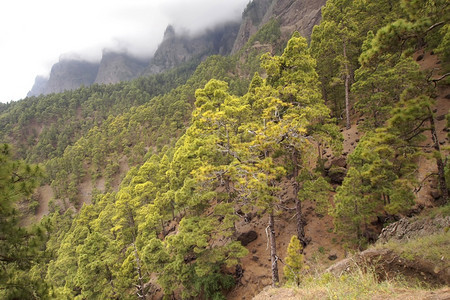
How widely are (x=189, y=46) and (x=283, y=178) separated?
18040 cm

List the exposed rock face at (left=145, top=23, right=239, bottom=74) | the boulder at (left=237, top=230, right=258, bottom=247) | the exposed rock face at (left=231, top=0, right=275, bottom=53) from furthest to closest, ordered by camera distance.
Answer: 1. the exposed rock face at (left=145, top=23, right=239, bottom=74)
2. the exposed rock face at (left=231, top=0, right=275, bottom=53)
3. the boulder at (left=237, top=230, right=258, bottom=247)

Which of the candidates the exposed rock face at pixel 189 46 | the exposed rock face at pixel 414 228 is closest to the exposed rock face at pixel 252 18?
the exposed rock face at pixel 189 46

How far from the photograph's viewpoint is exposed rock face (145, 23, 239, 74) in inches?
6398

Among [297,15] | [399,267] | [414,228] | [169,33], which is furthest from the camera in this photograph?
[169,33]

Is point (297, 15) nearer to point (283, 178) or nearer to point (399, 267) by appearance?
point (283, 178)

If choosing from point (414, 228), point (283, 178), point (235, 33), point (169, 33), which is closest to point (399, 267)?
point (414, 228)

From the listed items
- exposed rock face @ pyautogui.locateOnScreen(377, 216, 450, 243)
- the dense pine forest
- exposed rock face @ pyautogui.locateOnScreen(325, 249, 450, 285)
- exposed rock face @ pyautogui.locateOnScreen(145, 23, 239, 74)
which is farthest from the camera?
exposed rock face @ pyautogui.locateOnScreen(145, 23, 239, 74)

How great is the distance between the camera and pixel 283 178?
21203 mm

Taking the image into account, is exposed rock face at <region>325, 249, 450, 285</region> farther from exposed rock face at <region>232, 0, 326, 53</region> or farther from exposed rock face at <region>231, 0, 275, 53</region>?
exposed rock face at <region>231, 0, 275, 53</region>

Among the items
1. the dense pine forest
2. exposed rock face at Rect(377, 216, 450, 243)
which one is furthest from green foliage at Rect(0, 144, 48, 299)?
exposed rock face at Rect(377, 216, 450, 243)

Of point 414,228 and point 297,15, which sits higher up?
point 297,15

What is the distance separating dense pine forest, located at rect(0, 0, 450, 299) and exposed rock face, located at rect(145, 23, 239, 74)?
149199mm

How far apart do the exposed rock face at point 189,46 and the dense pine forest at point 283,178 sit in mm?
149199

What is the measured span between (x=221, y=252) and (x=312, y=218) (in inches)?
286
